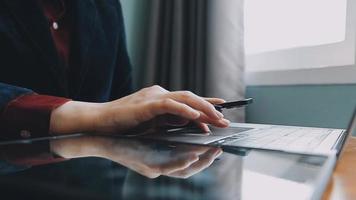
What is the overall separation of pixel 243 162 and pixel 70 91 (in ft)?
2.20

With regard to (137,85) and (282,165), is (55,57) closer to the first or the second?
(282,165)

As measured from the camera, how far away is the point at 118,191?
0.69ft

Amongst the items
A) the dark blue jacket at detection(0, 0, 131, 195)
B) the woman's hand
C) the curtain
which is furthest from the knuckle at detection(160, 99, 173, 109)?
the curtain

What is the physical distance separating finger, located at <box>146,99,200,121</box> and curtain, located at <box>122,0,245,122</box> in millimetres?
740

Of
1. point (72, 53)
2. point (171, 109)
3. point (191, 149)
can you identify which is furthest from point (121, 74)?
point (191, 149)

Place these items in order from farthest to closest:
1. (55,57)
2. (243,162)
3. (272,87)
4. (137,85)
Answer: (137,85) < (272,87) < (55,57) < (243,162)

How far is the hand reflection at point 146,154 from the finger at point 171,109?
91mm

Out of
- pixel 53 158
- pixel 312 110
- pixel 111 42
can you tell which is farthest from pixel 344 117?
pixel 53 158

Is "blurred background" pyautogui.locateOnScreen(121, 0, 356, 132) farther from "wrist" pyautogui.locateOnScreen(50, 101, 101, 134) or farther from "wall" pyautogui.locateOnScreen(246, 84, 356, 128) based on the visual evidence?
"wrist" pyautogui.locateOnScreen(50, 101, 101, 134)

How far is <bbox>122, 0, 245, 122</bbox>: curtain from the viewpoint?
4.23 feet

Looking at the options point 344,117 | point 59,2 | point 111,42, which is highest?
point 59,2

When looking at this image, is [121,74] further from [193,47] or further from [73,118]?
[73,118]

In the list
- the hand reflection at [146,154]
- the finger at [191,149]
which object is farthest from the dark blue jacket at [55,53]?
the finger at [191,149]

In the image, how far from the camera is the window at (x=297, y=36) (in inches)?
45.4
